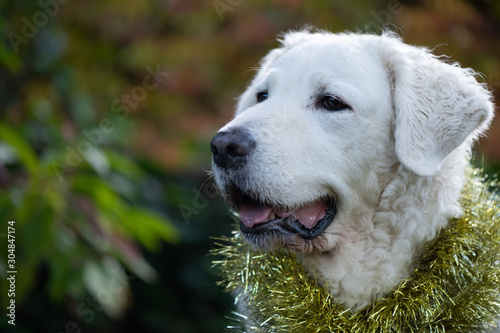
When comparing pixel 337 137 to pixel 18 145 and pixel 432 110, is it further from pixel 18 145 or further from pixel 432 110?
pixel 18 145

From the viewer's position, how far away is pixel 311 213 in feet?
8.38

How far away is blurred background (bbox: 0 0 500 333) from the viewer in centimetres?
335

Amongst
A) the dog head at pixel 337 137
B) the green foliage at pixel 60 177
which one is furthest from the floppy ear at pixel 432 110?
the green foliage at pixel 60 177

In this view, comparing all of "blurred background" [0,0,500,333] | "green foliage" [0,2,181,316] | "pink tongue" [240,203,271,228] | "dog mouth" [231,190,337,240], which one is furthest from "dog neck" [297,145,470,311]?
"green foliage" [0,2,181,316]

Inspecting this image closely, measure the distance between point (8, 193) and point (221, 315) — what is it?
319 cm

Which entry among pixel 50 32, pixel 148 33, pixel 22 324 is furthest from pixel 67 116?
pixel 22 324

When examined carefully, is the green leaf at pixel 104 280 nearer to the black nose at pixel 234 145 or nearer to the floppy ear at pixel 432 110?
the black nose at pixel 234 145

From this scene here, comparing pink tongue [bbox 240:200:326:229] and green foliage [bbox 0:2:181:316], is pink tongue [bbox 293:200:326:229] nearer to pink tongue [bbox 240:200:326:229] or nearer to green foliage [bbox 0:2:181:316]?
pink tongue [bbox 240:200:326:229]

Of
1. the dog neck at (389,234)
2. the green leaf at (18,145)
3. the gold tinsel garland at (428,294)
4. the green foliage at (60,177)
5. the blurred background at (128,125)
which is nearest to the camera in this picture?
the gold tinsel garland at (428,294)

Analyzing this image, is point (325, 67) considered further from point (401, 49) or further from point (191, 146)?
point (191, 146)

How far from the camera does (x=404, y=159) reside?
2.38 metres

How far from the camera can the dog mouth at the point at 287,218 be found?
249 centimetres

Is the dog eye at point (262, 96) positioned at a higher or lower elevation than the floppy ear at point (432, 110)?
lower

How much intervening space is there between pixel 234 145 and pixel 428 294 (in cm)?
103
